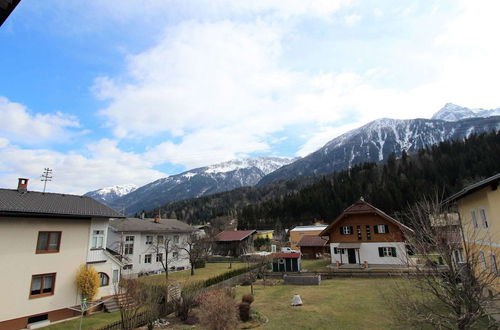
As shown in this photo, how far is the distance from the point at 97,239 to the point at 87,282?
3.83 metres

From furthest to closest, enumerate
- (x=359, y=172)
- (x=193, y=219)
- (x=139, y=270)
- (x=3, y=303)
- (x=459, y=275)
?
(x=193, y=219) < (x=359, y=172) < (x=139, y=270) < (x=3, y=303) < (x=459, y=275)

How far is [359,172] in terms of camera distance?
125 metres

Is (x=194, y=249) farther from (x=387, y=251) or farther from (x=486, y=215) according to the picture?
(x=486, y=215)

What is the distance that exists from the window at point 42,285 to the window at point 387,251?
3959cm

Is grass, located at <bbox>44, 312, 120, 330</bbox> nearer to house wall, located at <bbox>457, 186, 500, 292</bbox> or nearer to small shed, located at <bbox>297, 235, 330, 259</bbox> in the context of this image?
house wall, located at <bbox>457, 186, 500, 292</bbox>

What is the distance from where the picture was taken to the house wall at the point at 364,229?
3941 centimetres

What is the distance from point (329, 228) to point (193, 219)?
475 ft

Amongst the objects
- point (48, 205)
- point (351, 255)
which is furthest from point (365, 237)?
point (48, 205)

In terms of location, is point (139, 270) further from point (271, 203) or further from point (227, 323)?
point (271, 203)

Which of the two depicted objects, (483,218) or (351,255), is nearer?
(483,218)

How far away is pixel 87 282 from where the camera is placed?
72.0 ft

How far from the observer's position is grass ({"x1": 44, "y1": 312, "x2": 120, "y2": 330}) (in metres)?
18.9

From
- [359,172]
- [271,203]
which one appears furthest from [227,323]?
[359,172]

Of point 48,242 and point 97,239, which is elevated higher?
point 97,239
